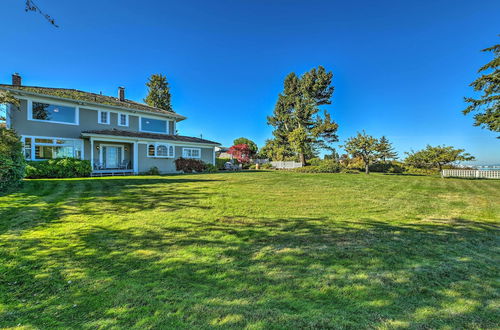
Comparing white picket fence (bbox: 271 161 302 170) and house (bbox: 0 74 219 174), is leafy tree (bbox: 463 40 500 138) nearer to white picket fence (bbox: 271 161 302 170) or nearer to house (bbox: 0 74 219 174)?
white picket fence (bbox: 271 161 302 170)

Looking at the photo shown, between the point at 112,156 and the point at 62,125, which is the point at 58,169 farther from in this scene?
the point at 112,156

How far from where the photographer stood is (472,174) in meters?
20.2

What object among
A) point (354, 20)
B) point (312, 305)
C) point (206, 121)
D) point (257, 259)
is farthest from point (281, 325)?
point (206, 121)

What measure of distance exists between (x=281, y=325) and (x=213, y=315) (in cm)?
62

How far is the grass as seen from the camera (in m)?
1.96

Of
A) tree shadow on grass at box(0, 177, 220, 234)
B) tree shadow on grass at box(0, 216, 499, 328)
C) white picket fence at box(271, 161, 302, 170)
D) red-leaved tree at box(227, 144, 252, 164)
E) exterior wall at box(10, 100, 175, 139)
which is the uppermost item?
exterior wall at box(10, 100, 175, 139)

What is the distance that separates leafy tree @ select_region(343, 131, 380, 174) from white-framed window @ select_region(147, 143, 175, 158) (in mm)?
18470

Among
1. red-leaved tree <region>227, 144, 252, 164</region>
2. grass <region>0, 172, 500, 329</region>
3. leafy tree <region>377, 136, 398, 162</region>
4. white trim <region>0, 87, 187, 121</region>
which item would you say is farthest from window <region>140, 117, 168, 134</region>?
leafy tree <region>377, 136, 398, 162</region>

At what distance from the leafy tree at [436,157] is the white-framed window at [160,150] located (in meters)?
27.3

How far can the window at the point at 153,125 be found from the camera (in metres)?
19.8

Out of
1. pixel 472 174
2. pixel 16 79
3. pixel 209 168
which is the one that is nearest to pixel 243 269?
pixel 209 168

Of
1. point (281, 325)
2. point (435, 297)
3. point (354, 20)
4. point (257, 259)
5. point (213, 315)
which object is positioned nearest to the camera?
point (281, 325)

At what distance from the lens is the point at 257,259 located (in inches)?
123

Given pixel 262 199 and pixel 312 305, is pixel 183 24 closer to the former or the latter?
pixel 262 199
